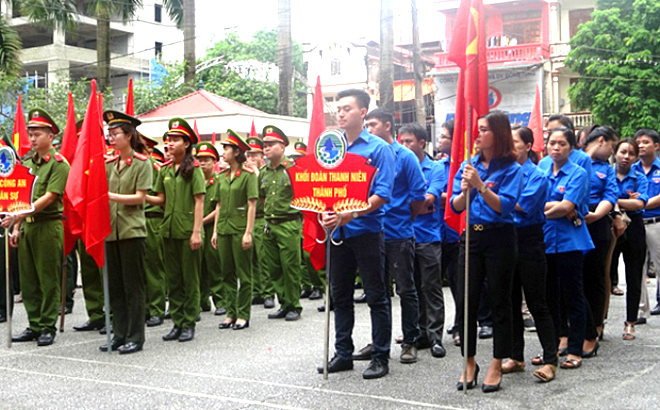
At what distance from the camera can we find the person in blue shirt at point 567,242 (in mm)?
7199

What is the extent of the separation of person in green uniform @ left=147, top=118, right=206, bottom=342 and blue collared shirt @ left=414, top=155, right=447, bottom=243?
2226 millimetres

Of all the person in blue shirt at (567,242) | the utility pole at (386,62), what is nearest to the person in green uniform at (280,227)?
the person in blue shirt at (567,242)

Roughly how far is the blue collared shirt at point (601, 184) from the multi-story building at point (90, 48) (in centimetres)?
3694

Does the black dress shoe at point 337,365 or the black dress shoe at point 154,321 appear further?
the black dress shoe at point 154,321

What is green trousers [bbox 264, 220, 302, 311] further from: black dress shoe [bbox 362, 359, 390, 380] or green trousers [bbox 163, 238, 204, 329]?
black dress shoe [bbox 362, 359, 390, 380]

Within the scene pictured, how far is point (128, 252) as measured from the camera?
8461 mm

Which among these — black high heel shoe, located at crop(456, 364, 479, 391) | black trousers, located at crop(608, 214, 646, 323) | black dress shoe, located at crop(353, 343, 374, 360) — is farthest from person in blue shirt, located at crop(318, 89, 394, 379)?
black trousers, located at crop(608, 214, 646, 323)

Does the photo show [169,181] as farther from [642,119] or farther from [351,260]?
[642,119]

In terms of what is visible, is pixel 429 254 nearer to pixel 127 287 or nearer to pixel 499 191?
pixel 499 191

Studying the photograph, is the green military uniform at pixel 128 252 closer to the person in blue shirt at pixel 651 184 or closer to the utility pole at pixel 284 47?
the person in blue shirt at pixel 651 184

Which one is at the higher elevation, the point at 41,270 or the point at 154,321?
the point at 41,270

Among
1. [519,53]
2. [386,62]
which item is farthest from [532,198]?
[519,53]

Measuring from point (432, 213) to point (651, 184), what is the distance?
8.79 feet

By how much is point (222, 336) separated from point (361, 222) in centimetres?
280
